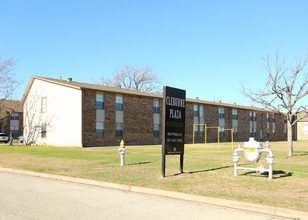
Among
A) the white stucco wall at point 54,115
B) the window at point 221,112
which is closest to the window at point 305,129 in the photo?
the window at point 221,112

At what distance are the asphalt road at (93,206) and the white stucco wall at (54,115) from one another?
24.2 metres

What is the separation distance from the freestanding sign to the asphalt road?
2613mm

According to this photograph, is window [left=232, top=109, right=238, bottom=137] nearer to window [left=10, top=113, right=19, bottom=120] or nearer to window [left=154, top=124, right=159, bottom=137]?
window [left=154, top=124, right=159, bottom=137]

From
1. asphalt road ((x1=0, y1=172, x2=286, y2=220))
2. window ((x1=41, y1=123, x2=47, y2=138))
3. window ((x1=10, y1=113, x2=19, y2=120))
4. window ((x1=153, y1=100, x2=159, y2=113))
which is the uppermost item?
window ((x1=153, y1=100, x2=159, y2=113))

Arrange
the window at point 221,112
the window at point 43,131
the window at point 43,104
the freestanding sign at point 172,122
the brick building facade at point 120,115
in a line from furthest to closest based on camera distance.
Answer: the window at point 221,112
the window at point 43,104
the window at point 43,131
the brick building facade at point 120,115
the freestanding sign at point 172,122

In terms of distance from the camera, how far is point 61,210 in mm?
6273

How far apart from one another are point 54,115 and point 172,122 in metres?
27.4

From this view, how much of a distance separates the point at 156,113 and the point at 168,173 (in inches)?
1140

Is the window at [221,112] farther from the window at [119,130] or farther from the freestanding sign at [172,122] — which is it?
the freestanding sign at [172,122]

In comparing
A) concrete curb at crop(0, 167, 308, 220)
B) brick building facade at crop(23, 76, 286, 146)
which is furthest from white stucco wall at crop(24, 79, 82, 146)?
concrete curb at crop(0, 167, 308, 220)

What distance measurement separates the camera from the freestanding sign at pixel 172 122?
34.2 feet

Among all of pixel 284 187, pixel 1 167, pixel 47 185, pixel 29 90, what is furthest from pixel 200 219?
pixel 29 90

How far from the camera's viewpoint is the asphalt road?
19.4 feet

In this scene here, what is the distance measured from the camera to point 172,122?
10805 millimetres
